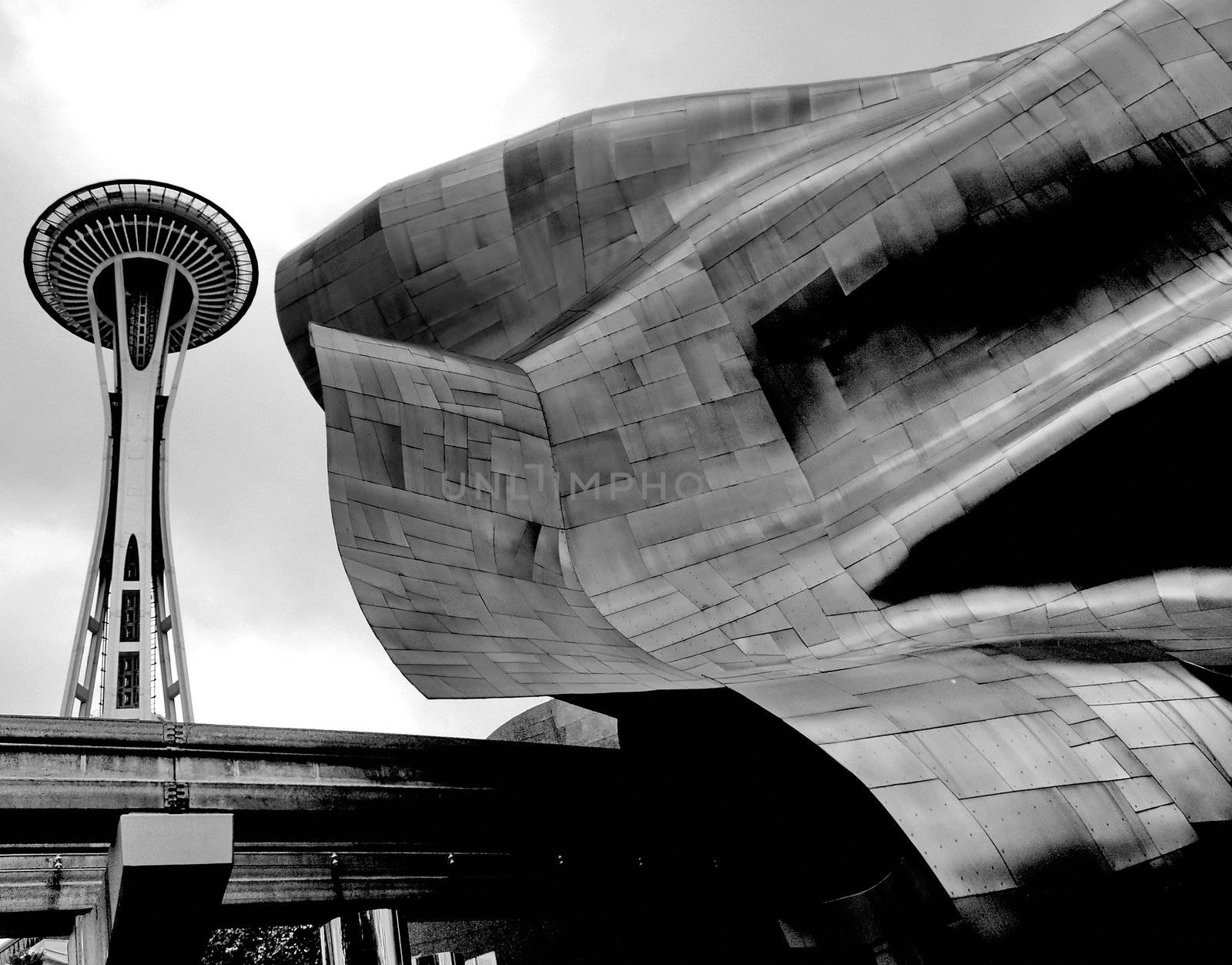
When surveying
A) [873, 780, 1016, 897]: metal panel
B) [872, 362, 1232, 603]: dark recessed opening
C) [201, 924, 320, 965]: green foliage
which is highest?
[201, 924, 320, 965]: green foliage

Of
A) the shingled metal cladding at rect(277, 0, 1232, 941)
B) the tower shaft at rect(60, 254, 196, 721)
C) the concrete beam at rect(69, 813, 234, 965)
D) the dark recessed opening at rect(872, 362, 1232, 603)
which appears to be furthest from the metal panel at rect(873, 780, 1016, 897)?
the tower shaft at rect(60, 254, 196, 721)

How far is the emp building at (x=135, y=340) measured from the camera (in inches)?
1882

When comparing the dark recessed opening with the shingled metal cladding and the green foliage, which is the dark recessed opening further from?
the green foliage

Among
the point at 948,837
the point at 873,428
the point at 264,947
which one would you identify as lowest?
the point at 948,837

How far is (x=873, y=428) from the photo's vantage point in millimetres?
14945

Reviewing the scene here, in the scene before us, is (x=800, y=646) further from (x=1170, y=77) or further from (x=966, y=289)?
(x=1170, y=77)

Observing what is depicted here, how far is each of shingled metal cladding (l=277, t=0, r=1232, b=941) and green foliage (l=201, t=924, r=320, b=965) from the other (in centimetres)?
2569

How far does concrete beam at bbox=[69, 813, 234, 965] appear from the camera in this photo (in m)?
9.78

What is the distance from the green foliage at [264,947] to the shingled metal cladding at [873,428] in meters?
25.7

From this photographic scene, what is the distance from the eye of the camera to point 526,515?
1480 cm

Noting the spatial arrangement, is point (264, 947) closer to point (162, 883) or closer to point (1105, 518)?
point (162, 883)

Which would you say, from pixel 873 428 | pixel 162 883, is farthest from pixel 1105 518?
pixel 162 883

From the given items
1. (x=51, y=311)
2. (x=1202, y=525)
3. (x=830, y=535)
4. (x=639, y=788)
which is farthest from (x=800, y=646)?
(x=51, y=311)

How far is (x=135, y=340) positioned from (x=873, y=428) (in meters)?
46.7
